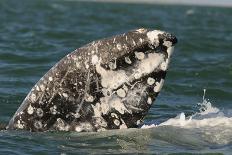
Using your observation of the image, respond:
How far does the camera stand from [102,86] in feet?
32.0

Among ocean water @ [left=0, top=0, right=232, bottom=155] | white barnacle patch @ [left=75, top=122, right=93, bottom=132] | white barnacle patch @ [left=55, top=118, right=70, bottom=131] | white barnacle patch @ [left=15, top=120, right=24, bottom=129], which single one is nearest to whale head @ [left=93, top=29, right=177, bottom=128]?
white barnacle patch @ [left=75, top=122, right=93, bottom=132]

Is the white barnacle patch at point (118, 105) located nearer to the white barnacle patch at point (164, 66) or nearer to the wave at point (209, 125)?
the wave at point (209, 125)

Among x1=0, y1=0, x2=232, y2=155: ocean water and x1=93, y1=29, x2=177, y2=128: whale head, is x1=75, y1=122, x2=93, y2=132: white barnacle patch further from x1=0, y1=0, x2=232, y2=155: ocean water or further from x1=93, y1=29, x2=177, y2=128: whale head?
x1=93, y1=29, x2=177, y2=128: whale head

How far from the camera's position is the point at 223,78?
17109 mm

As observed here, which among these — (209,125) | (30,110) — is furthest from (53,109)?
(209,125)

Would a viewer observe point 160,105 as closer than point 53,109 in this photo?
No

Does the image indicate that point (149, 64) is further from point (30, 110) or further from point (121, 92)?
point (30, 110)

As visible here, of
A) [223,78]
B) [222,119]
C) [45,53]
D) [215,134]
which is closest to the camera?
[215,134]

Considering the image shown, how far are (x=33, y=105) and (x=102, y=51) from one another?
1.23 m

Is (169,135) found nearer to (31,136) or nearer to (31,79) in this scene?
(31,136)

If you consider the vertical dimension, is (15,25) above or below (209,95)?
above

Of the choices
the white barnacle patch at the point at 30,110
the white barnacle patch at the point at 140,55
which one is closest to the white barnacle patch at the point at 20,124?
the white barnacle patch at the point at 30,110

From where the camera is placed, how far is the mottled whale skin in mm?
9539

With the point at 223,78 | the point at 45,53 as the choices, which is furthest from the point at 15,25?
the point at 223,78
